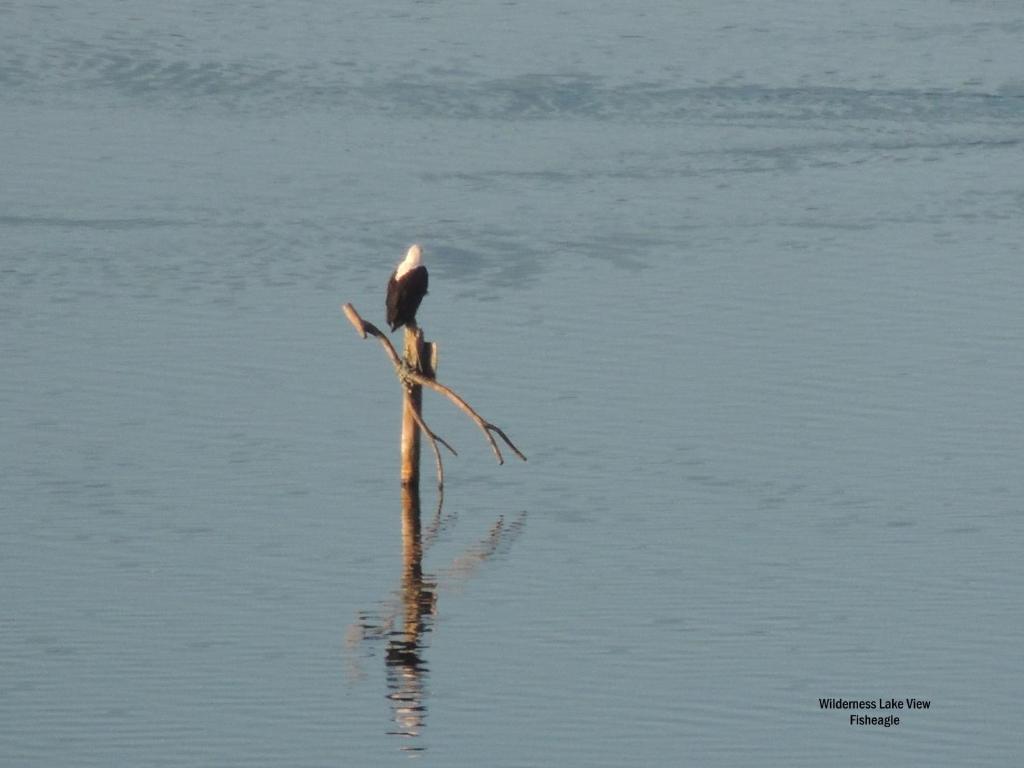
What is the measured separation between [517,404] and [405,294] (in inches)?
91.7

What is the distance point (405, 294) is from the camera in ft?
50.5

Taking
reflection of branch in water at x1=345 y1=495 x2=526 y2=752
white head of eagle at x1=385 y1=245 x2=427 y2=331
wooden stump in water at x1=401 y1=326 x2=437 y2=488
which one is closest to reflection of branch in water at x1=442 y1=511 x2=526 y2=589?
reflection of branch in water at x1=345 y1=495 x2=526 y2=752

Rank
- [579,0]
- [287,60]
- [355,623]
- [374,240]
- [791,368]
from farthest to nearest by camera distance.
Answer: [579,0], [287,60], [374,240], [791,368], [355,623]

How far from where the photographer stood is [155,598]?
43.0ft

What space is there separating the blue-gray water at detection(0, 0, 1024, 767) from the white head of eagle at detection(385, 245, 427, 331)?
112 cm

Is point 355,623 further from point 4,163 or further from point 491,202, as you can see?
point 4,163

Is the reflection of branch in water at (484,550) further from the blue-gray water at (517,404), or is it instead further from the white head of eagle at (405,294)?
the white head of eagle at (405,294)

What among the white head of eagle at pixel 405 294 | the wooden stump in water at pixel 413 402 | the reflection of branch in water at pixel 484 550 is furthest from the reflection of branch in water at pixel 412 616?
the white head of eagle at pixel 405 294

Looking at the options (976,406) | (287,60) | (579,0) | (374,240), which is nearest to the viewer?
(976,406)

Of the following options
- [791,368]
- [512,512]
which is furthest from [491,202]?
[512,512]

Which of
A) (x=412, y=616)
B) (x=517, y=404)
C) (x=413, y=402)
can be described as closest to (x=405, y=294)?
(x=413, y=402)

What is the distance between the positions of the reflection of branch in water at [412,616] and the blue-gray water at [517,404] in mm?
32

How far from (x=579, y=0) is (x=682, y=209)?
13.6 meters

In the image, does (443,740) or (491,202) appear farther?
(491,202)
